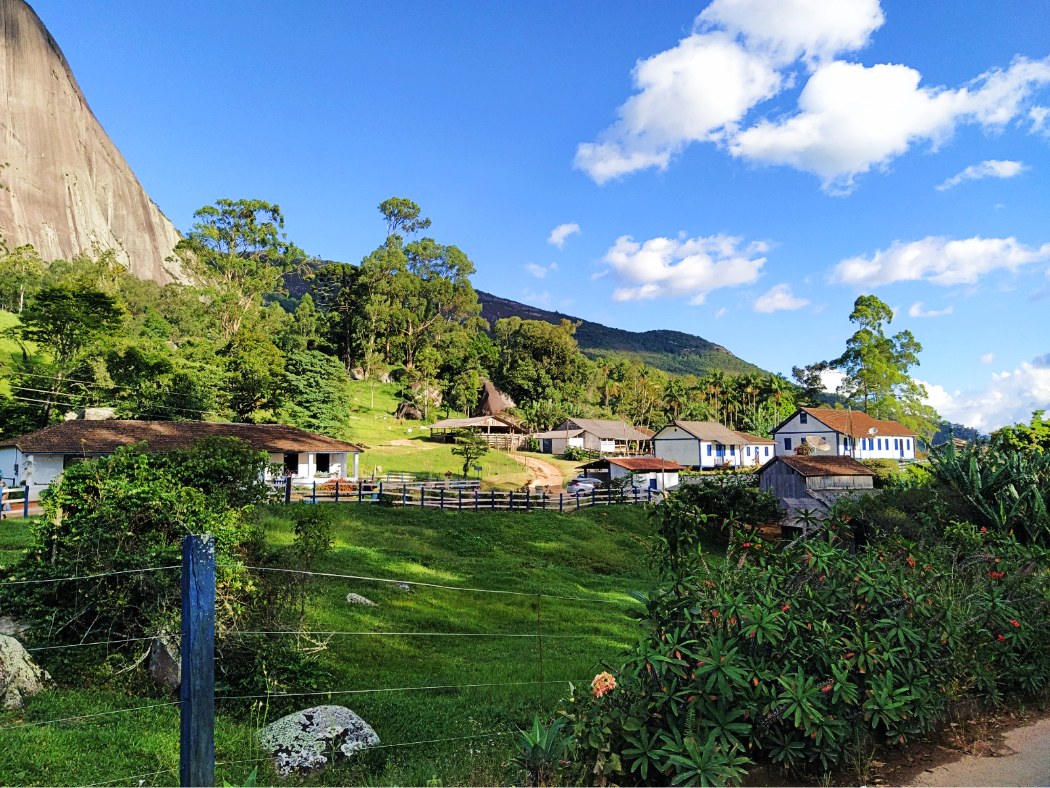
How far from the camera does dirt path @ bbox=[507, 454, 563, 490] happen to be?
4569 centimetres

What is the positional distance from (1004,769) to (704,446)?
190 feet

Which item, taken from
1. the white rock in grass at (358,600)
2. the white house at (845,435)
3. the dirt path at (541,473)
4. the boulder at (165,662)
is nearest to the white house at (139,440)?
the white rock in grass at (358,600)

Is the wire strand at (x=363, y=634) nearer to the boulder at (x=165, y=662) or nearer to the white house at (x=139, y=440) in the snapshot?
the boulder at (x=165, y=662)

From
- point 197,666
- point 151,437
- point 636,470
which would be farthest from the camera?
point 636,470

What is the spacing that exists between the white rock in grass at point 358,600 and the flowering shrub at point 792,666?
28.2 ft

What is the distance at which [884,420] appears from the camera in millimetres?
60031

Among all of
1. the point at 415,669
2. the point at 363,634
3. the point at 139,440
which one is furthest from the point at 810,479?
the point at 139,440

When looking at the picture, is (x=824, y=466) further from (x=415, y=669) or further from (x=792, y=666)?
(x=792, y=666)

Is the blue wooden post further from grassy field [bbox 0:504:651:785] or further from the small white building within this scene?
the small white building

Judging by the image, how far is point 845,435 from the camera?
55.8 m

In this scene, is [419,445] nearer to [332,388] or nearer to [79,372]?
[332,388]

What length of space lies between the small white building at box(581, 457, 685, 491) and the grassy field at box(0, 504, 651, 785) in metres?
23.6

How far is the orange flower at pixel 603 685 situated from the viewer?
4992 millimetres

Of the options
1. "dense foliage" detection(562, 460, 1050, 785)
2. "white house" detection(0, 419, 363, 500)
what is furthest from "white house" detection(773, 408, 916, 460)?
"dense foliage" detection(562, 460, 1050, 785)
